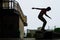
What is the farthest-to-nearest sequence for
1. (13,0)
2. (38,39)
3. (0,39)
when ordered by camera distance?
(13,0)
(0,39)
(38,39)

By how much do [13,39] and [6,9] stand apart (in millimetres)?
2784

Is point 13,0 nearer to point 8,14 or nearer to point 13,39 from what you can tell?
point 8,14

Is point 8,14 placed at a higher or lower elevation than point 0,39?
higher

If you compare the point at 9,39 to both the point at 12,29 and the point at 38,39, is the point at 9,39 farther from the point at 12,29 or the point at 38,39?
the point at 38,39

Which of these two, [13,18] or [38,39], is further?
[13,18]

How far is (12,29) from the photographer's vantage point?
30984mm

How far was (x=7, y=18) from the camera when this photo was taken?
31.2m

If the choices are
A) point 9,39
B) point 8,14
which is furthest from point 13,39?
point 8,14

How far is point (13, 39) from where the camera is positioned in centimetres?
3020

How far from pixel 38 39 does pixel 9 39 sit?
3.08 m

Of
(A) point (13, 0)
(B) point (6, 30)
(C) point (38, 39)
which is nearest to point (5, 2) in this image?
(A) point (13, 0)

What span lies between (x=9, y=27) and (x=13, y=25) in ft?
1.23

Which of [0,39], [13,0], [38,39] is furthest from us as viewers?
[13,0]

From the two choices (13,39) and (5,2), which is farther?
(5,2)
